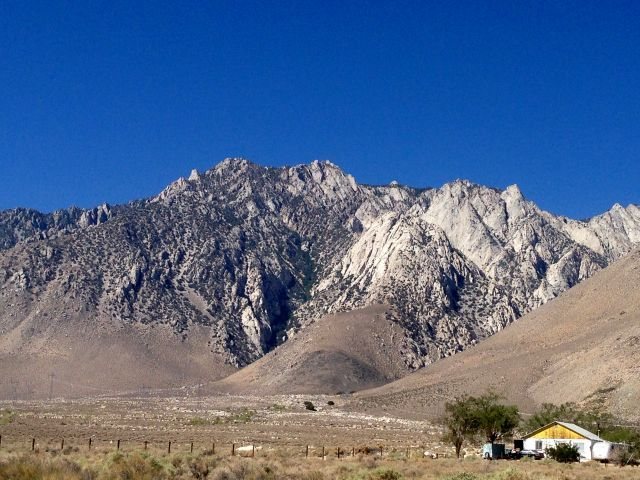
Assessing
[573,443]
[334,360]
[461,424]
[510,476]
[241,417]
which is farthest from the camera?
[334,360]

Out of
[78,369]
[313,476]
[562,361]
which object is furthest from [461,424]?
[78,369]

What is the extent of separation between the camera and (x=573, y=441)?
58125 mm

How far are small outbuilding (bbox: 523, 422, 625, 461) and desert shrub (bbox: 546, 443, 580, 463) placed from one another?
234 centimetres

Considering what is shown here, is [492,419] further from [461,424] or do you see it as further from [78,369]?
[78,369]

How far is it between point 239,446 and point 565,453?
22.2m

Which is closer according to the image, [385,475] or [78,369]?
[385,475]

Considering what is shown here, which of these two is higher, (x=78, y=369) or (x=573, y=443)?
(x=78, y=369)

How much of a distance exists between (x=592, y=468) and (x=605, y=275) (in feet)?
364

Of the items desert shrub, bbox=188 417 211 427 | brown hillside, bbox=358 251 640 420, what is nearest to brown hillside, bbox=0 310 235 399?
brown hillside, bbox=358 251 640 420

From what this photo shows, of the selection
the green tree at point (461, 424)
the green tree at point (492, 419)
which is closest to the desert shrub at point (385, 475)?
the green tree at point (461, 424)

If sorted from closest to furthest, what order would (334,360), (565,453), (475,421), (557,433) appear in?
(565,453) → (557,433) → (475,421) → (334,360)

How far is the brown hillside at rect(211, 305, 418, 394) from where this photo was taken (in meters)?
166

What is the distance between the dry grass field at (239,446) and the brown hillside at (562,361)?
48.4 feet

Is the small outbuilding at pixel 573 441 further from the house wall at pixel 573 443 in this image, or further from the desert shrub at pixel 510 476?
the desert shrub at pixel 510 476
